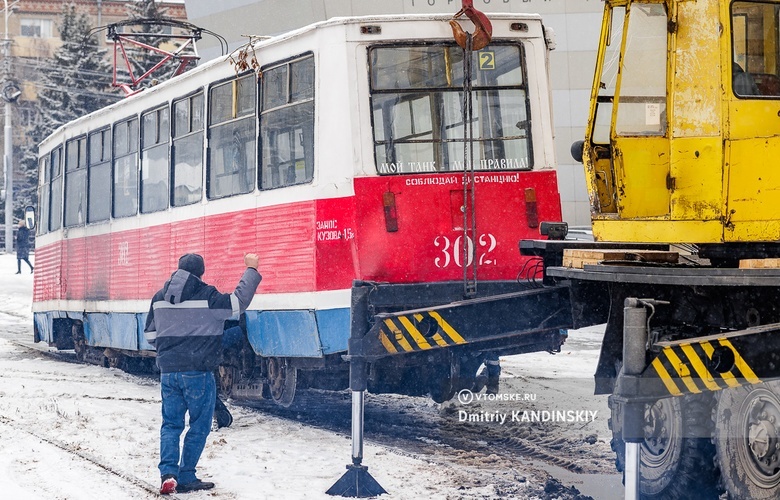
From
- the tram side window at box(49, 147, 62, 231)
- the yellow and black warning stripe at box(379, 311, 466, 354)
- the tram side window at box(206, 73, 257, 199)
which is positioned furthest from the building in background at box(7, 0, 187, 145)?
the yellow and black warning stripe at box(379, 311, 466, 354)

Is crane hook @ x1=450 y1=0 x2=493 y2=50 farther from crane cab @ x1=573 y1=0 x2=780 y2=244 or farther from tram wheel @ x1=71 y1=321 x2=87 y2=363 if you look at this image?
tram wheel @ x1=71 y1=321 x2=87 y2=363

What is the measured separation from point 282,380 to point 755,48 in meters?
6.10

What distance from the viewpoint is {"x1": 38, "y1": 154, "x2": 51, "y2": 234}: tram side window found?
19188 millimetres

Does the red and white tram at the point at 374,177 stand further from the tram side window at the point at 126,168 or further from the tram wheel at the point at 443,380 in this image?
the tram side window at the point at 126,168

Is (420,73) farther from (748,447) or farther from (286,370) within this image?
(748,447)

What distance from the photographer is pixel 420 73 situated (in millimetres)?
10500

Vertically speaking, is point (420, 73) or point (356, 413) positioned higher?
point (420, 73)

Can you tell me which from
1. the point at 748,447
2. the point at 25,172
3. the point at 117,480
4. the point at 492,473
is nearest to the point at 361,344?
the point at 492,473

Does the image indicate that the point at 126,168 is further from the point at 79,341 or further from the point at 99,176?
the point at 79,341

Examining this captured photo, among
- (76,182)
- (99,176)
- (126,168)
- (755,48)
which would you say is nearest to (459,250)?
(755,48)

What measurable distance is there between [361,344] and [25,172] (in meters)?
54.6

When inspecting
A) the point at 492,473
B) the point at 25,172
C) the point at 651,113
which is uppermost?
the point at 25,172

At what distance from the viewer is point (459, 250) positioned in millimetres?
10336

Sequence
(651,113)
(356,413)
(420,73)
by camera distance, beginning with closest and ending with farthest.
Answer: (651,113) → (356,413) → (420,73)
